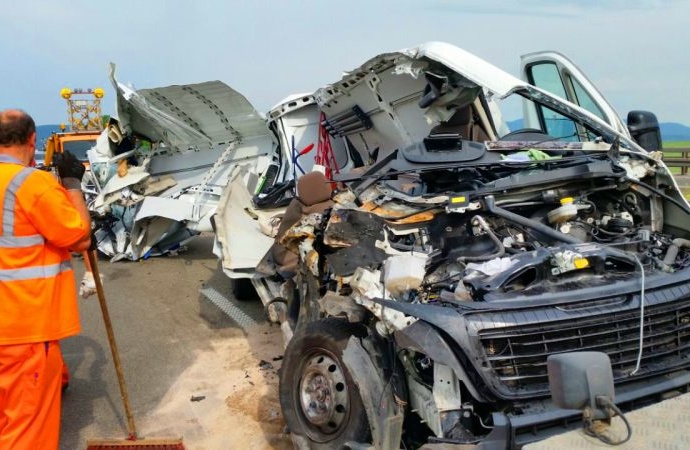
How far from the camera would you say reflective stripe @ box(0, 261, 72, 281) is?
303cm

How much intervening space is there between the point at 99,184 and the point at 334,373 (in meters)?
7.80

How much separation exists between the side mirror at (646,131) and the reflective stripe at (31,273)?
420 cm

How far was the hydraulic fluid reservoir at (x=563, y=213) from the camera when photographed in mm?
3562

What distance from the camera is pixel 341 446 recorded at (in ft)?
9.98

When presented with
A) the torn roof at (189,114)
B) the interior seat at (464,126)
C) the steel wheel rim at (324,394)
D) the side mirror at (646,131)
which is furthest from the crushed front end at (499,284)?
the torn roof at (189,114)

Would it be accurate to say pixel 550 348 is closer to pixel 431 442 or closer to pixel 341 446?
pixel 431 442

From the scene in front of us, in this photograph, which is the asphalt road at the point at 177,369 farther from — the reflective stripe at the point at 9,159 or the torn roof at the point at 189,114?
the torn roof at the point at 189,114

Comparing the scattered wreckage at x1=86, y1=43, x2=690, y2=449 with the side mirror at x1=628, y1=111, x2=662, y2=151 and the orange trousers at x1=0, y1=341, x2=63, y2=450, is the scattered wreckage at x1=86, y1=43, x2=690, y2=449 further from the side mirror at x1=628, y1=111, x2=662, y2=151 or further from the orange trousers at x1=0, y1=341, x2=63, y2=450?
the orange trousers at x1=0, y1=341, x2=63, y2=450

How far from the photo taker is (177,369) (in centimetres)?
516

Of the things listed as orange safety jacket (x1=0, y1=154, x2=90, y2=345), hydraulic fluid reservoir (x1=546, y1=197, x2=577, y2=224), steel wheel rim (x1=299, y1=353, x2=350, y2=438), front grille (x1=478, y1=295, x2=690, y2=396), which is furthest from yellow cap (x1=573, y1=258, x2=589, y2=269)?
orange safety jacket (x1=0, y1=154, x2=90, y2=345)

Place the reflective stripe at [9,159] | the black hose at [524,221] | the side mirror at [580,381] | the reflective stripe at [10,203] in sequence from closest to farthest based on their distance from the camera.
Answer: the side mirror at [580,381] → the reflective stripe at [10,203] → the reflective stripe at [9,159] → the black hose at [524,221]

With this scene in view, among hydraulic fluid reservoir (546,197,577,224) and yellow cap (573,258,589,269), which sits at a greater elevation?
hydraulic fluid reservoir (546,197,577,224)

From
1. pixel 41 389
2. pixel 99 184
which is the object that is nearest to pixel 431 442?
pixel 41 389

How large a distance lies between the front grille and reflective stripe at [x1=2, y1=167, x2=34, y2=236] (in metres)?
2.35
